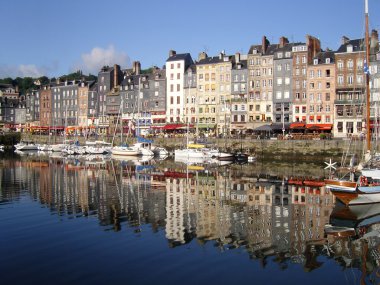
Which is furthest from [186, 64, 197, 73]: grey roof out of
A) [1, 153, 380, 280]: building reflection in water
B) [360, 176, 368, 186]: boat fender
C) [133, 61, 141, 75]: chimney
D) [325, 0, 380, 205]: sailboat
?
[325, 0, 380, 205]: sailboat

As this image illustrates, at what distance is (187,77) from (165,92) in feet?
19.2

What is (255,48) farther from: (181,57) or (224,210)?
(224,210)

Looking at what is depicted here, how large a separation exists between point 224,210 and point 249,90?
6019cm

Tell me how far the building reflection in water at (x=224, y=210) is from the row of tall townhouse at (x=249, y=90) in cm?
3181

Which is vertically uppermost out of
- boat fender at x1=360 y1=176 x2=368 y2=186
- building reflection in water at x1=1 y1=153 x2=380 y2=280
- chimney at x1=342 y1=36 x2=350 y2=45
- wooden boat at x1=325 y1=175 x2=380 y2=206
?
chimney at x1=342 y1=36 x2=350 y2=45

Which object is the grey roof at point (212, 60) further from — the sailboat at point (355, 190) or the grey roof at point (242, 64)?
the sailboat at point (355, 190)

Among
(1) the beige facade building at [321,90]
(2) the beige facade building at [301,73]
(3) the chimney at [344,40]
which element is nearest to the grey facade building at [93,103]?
(2) the beige facade building at [301,73]

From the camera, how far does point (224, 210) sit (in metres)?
26.3

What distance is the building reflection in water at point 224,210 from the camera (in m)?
18.7

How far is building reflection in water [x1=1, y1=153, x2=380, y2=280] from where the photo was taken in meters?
18.7

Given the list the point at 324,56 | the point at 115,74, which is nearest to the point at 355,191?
the point at 324,56

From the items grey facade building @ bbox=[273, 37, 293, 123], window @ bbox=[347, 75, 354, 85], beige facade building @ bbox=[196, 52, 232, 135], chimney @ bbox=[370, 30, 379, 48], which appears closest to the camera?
window @ bbox=[347, 75, 354, 85]

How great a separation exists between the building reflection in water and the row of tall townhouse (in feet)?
104

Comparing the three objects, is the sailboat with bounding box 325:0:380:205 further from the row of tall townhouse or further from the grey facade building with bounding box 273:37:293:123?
the grey facade building with bounding box 273:37:293:123
